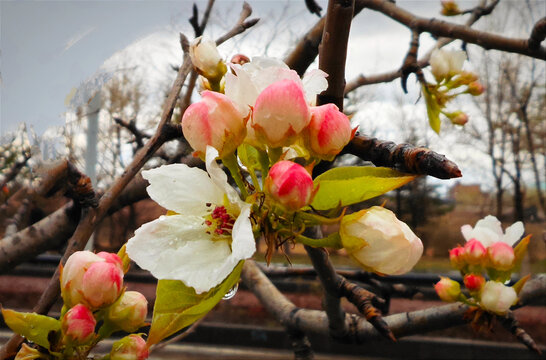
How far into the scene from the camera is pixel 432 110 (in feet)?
2.77

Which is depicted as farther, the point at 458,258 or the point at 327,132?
the point at 458,258

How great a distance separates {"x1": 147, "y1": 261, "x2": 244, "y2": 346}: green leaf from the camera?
0.26m

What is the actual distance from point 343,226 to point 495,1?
1344 mm

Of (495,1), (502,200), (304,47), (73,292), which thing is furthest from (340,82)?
(502,200)

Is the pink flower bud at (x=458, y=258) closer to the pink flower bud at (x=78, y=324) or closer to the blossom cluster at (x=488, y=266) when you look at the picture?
the blossom cluster at (x=488, y=266)

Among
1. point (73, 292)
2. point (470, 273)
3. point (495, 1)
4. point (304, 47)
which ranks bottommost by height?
point (470, 273)

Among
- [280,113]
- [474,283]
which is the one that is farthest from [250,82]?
[474,283]

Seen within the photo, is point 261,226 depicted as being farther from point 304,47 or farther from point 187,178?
point 304,47

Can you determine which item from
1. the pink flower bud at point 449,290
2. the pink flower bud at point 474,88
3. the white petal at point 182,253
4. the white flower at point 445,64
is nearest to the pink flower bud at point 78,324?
the white petal at point 182,253

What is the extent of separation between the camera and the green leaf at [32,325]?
0.33m

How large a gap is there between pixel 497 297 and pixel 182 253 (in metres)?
0.63

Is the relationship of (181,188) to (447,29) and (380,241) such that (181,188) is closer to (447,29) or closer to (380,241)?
(380,241)

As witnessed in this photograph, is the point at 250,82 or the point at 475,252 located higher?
the point at 250,82

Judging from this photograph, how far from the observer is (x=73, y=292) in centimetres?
36
